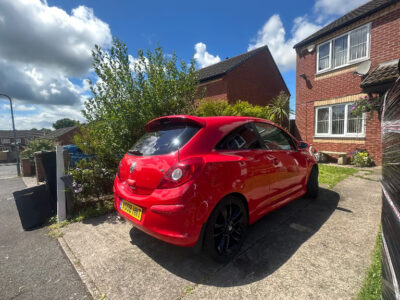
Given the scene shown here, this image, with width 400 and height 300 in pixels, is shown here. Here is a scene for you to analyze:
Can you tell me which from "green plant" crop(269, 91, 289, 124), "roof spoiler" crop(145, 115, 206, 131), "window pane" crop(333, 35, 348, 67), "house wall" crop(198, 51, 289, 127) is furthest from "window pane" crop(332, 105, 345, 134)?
"roof spoiler" crop(145, 115, 206, 131)

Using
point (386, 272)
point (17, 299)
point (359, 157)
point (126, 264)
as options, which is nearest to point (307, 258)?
point (386, 272)

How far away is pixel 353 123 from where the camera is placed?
8125 millimetres

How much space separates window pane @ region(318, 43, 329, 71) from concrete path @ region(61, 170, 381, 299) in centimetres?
822

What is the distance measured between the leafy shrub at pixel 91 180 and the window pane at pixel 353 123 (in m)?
9.37

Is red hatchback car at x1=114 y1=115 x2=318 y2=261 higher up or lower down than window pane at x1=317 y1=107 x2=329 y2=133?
lower down

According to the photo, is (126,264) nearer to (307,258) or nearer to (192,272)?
(192,272)

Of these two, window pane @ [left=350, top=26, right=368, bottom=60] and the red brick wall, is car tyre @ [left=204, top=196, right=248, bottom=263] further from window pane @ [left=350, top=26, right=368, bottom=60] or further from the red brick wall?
the red brick wall

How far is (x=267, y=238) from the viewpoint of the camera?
258cm

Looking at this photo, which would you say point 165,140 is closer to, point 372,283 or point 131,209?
point 131,209

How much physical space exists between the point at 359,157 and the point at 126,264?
8.91 meters

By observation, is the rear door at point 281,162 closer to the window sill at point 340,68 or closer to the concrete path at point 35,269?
the concrete path at point 35,269

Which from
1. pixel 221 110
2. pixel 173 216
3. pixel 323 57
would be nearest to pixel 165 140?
pixel 173 216

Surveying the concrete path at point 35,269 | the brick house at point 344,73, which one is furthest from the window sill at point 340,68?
the concrete path at point 35,269

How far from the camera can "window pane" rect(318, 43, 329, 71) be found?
29.2ft
